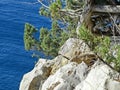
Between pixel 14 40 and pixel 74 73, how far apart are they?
1086 inches

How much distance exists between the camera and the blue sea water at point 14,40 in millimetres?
28188

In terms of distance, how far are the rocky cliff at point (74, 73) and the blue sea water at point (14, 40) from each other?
16.8 m

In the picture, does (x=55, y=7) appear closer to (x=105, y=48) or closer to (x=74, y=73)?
(x=74, y=73)

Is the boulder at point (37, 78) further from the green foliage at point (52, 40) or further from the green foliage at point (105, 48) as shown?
the green foliage at point (52, 40)

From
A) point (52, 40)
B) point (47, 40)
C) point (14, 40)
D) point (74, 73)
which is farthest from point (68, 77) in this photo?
point (14, 40)

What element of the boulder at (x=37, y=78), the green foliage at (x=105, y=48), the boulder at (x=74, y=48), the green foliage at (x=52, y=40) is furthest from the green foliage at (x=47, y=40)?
the green foliage at (x=105, y=48)

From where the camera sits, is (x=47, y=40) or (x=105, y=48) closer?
(x=105, y=48)

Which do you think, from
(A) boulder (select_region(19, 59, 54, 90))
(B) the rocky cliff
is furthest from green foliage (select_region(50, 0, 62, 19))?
(A) boulder (select_region(19, 59, 54, 90))

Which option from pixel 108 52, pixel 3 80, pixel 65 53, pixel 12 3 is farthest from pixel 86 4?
pixel 12 3

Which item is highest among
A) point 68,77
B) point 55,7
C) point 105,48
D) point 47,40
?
point 55,7

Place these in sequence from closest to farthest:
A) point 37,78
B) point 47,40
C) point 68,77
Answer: point 68,77 → point 37,78 → point 47,40

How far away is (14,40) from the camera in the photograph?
3588cm

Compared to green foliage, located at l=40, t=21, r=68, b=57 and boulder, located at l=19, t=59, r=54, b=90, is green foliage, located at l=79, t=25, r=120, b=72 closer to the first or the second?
boulder, located at l=19, t=59, r=54, b=90

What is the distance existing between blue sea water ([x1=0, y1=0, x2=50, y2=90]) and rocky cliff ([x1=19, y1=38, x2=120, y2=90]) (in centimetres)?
1677
